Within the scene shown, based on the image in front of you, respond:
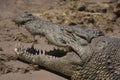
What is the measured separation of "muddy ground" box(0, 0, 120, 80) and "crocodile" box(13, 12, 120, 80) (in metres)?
0.22

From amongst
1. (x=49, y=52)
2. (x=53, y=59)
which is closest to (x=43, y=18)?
(x=49, y=52)

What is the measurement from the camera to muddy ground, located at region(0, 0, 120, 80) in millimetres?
6180

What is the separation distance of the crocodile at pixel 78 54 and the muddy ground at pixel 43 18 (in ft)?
0.73

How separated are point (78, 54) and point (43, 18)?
3.37 metres

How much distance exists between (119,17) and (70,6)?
1.49 m

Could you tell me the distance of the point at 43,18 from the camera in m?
9.12

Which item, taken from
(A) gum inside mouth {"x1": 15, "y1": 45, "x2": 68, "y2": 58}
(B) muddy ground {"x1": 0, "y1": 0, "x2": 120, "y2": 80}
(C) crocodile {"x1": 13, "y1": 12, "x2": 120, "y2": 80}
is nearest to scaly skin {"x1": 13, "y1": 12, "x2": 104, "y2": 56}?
(C) crocodile {"x1": 13, "y1": 12, "x2": 120, "y2": 80}

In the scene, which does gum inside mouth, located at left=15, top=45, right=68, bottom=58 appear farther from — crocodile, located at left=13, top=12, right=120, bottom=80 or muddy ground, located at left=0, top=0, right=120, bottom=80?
muddy ground, located at left=0, top=0, right=120, bottom=80

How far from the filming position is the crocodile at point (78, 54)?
229 inches

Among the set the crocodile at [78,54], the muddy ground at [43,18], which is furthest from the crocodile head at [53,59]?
the muddy ground at [43,18]

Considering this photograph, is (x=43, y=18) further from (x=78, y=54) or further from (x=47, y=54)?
(x=78, y=54)

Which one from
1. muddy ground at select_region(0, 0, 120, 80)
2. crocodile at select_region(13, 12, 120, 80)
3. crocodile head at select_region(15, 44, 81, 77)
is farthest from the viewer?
muddy ground at select_region(0, 0, 120, 80)

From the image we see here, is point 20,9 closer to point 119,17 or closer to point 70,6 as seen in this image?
point 70,6

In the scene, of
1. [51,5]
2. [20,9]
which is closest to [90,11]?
[51,5]
